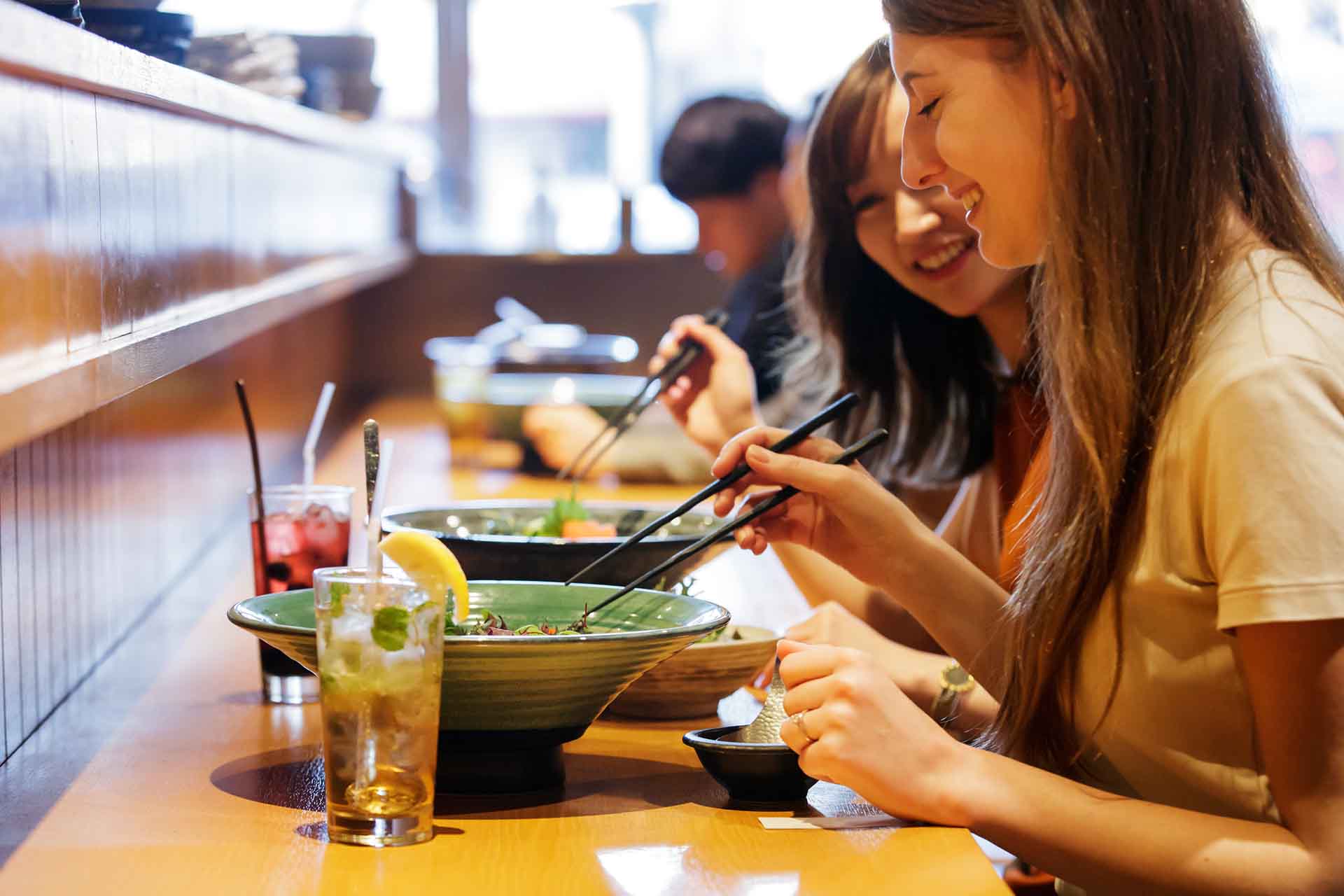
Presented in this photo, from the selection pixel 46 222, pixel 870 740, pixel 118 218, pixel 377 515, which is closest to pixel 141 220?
pixel 118 218

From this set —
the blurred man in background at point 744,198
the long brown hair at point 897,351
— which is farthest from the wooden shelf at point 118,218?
the blurred man in background at point 744,198

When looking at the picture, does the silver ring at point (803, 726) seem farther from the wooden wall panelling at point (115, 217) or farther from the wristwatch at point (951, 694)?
the wooden wall panelling at point (115, 217)

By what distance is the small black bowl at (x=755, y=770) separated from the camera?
124cm

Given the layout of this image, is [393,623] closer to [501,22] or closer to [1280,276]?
[1280,276]

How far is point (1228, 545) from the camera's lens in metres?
1.13

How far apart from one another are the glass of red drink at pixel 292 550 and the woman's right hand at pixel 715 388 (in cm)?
87

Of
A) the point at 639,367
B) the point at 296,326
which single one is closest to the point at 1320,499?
the point at 296,326

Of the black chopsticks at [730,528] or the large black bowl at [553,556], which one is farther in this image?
the large black bowl at [553,556]

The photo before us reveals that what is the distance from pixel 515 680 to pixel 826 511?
519 mm

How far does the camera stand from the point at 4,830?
45.9 inches

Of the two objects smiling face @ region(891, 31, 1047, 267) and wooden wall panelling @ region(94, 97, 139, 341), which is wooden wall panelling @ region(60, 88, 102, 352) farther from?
smiling face @ region(891, 31, 1047, 267)

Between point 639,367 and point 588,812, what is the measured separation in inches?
140

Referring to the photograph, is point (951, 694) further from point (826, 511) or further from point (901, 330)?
point (901, 330)

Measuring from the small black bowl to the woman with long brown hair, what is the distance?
40 millimetres
